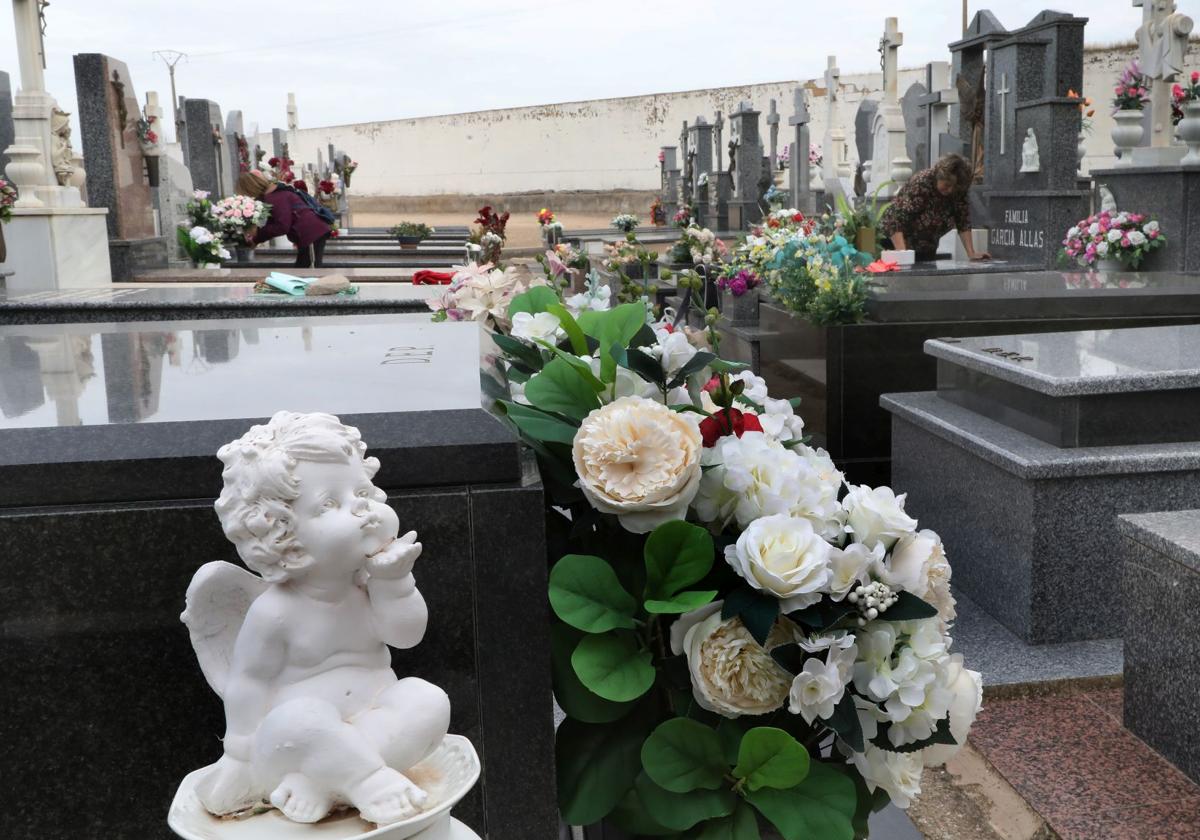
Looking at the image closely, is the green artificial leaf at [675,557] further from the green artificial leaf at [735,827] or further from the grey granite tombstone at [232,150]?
the grey granite tombstone at [232,150]

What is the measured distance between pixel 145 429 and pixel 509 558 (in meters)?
0.53

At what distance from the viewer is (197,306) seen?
567 centimetres

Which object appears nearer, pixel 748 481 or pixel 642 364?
pixel 748 481

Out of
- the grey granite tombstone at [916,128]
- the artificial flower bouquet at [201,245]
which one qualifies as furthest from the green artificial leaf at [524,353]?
the grey granite tombstone at [916,128]

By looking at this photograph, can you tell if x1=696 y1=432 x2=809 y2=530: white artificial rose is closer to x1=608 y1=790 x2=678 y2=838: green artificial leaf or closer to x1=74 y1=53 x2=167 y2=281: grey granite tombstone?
x1=608 y1=790 x2=678 y2=838: green artificial leaf

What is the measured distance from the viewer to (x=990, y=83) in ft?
37.3

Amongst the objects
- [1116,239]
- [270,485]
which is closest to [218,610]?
[270,485]

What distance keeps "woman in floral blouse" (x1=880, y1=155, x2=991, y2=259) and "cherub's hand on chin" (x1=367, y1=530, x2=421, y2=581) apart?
836 centimetres

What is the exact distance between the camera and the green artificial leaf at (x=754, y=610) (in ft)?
5.08

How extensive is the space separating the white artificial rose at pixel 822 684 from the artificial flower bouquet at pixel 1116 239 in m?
8.18

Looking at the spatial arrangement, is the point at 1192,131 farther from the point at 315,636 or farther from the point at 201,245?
the point at 315,636

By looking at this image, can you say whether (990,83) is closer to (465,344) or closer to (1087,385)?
(1087,385)

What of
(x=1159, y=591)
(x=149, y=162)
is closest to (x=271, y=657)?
(x=1159, y=591)

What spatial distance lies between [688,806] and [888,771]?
0.96 feet
